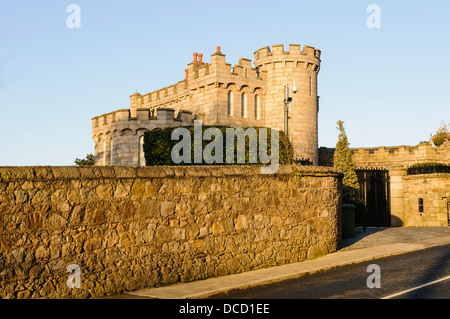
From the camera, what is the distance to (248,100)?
35781 millimetres

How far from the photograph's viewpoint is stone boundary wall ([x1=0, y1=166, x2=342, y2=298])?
7668 mm

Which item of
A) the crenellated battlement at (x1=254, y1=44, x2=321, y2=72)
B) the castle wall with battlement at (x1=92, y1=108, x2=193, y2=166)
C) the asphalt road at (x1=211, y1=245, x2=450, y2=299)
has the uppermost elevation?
the crenellated battlement at (x1=254, y1=44, x2=321, y2=72)

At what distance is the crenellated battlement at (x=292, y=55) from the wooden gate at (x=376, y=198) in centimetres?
1389

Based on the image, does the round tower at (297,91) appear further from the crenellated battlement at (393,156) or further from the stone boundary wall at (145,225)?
the stone boundary wall at (145,225)

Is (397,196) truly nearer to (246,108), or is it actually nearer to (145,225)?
(246,108)

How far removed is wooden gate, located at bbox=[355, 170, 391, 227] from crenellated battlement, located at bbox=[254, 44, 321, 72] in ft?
45.6

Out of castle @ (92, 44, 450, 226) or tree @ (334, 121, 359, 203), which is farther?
castle @ (92, 44, 450, 226)

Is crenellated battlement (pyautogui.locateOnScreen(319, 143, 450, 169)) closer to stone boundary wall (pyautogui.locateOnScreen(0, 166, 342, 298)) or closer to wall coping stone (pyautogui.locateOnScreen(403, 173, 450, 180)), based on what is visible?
wall coping stone (pyautogui.locateOnScreen(403, 173, 450, 180))

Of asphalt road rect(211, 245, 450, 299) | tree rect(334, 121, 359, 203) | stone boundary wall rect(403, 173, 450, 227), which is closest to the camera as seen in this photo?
asphalt road rect(211, 245, 450, 299)

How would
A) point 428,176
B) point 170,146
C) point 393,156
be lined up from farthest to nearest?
point 393,156, point 428,176, point 170,146

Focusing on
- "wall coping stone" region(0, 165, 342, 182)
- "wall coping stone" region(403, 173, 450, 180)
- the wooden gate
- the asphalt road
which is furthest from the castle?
the asphalt road

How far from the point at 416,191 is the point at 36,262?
63.0 feet

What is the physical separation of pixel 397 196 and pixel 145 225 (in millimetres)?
17686

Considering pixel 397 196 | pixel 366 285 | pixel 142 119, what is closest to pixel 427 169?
pixel 397 196
